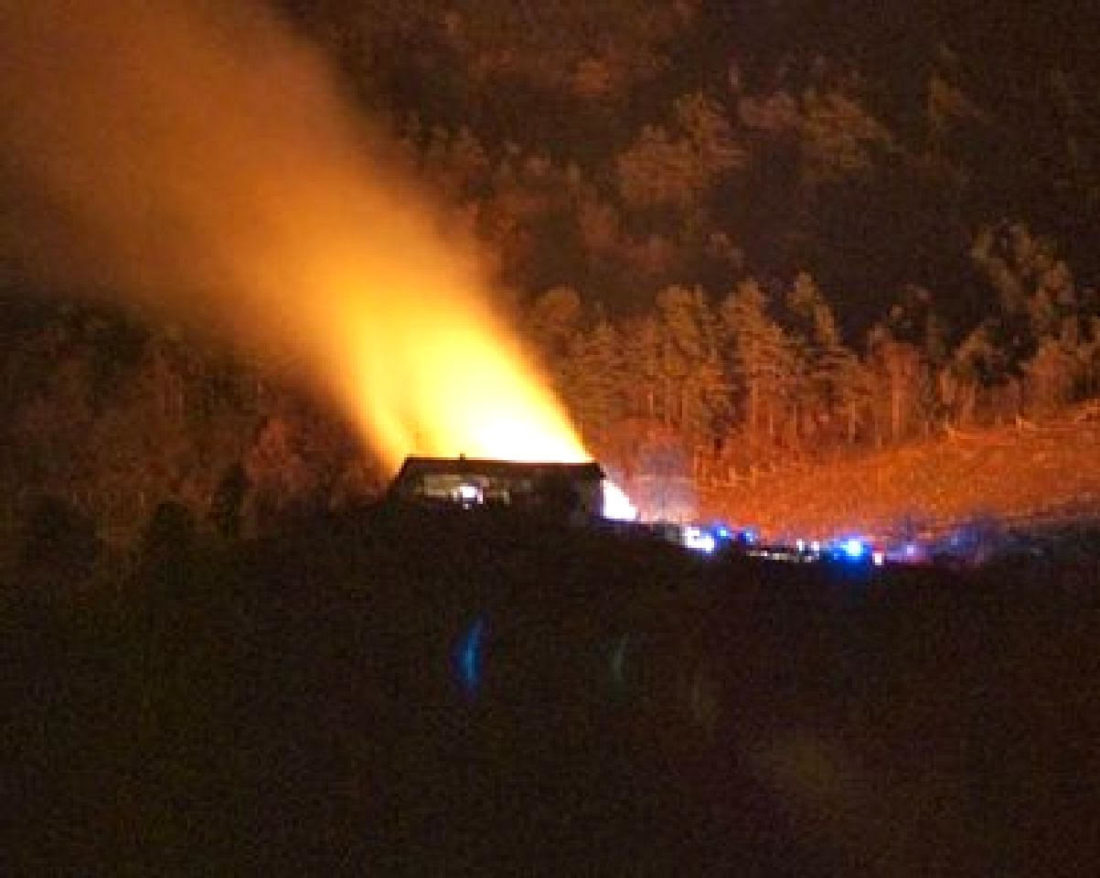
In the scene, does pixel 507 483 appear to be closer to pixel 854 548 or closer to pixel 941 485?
pixel 854 548

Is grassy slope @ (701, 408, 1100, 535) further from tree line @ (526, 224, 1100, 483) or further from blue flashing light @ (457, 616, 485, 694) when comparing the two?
blue flashing light @ (457, 616, 485, 694)

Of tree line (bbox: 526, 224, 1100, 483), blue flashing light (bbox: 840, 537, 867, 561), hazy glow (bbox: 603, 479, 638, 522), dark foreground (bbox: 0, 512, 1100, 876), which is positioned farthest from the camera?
tree line (bbox: 526, 224, 1100, 483)

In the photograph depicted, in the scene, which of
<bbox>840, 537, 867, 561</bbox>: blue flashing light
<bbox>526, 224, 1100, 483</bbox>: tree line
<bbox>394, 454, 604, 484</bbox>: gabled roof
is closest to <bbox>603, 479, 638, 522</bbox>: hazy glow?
<bbox>394, 454, 604, 484</bbox>: gabled roof

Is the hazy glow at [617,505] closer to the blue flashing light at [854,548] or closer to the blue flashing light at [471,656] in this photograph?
the blue flashing light at [854,548]

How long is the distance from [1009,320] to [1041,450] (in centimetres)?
559

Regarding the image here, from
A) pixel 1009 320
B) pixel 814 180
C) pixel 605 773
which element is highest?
pixel 814 180

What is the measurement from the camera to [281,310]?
37188mm

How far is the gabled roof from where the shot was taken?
19.0 m

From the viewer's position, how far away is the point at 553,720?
970 centimetres

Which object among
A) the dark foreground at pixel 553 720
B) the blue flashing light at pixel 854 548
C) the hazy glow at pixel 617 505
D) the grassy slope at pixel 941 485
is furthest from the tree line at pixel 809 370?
the dark foreground at pixel 553 720

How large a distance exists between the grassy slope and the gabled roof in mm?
3547

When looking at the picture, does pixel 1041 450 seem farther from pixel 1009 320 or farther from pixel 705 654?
pixel 705 654

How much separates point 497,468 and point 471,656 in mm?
7951

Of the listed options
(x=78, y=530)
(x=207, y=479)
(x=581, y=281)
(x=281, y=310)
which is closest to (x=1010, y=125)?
(x=581, y=281)
